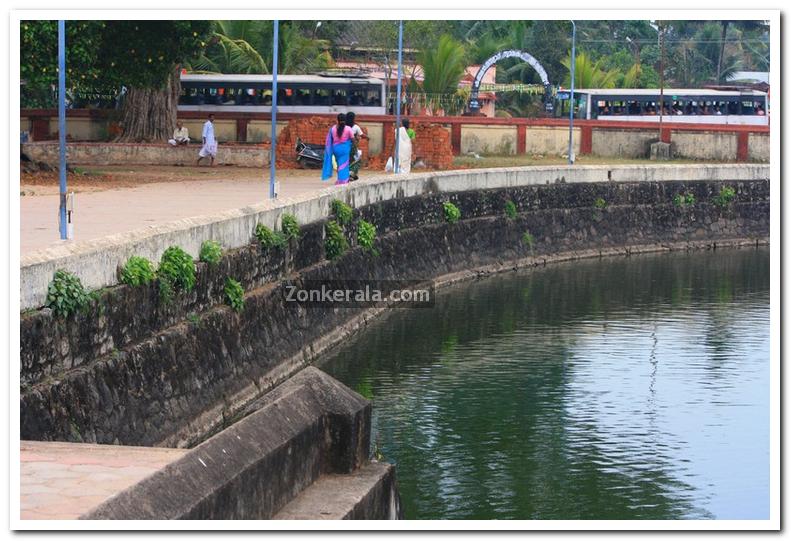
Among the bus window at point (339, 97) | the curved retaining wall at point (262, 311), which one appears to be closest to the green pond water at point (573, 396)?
the curved retaining wall at point (262, 311)

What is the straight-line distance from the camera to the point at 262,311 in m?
17.2

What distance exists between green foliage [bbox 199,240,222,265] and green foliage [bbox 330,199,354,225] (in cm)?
567

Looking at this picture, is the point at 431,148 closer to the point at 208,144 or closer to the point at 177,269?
the point at 208,144

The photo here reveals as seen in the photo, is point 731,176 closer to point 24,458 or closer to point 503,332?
point 503,332

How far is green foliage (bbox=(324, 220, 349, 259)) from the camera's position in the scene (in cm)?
2075

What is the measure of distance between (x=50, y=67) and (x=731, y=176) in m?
16.7

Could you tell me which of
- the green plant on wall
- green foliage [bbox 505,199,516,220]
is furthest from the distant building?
green foliage [bbox 505,199,516,220]

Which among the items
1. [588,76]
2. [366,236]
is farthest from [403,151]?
[588,76]

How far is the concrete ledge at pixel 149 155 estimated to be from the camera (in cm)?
3322

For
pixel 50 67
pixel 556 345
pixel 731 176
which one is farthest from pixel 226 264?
pixel 731 176

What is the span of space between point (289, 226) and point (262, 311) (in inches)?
76.0

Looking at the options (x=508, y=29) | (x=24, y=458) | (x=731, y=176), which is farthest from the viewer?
(x=508, y=29)

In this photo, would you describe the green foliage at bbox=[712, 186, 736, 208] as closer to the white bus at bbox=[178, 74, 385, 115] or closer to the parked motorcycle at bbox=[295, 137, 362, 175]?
the parked motorcycle at bbox=[295, 137, 362, 175]

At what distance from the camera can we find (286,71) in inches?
1874
